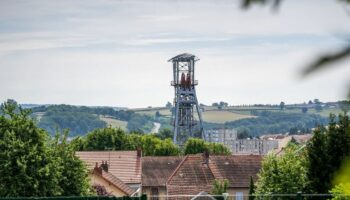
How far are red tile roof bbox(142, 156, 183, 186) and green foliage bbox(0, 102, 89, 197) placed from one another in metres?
32.6

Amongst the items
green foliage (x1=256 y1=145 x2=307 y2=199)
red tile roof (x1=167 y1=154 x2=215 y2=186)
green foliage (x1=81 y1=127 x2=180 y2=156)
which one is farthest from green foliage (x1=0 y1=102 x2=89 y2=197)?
green foliage (x1=81 y1=127 x2=180 y2=156)

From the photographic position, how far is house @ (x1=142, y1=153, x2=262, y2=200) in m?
57.9

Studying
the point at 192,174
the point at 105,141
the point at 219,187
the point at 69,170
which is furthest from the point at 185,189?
the point at 105,141

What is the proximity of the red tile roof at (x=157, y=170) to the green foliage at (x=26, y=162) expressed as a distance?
32630 mm

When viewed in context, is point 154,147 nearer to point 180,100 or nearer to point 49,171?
point 180,100

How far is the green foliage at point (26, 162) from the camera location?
1164 inches

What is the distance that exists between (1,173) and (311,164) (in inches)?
365

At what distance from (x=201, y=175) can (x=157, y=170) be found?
9.09m

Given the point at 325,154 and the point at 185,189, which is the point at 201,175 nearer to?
the point at 185,189

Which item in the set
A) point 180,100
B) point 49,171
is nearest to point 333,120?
point 49,171

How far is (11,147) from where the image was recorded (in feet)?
98.3

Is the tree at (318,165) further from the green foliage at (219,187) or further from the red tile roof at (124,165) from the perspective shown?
the red tile roof at (124,165)

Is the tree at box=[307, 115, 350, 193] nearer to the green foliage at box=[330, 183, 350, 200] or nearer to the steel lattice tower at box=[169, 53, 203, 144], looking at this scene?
the green foliage at box=[330, 183, 350, 200]

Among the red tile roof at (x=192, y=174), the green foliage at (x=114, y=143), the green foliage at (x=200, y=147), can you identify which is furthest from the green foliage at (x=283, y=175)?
the green foliage at (x=200, y=147)
